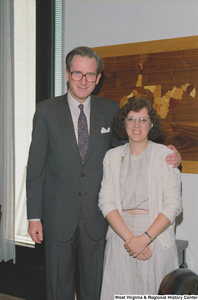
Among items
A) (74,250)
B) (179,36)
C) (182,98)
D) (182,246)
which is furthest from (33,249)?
(179,36)

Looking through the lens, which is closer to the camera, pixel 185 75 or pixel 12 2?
pixel 185 75

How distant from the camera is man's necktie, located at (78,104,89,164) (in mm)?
1981

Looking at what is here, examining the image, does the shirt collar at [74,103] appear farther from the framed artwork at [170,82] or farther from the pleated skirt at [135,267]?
the pleated skirt at [135,267]

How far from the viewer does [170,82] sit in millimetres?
2475

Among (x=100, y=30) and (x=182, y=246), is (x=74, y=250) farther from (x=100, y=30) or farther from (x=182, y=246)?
(x=100, y=30)

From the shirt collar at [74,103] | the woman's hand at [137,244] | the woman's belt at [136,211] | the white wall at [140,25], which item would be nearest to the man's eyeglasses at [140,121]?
the shirt collar at [74,103]

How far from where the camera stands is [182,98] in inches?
96.0

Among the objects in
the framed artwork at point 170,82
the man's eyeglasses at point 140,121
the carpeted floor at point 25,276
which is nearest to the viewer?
the man's eyeglasses at point 140,121

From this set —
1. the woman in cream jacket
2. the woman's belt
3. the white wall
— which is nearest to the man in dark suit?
A: the woman in cream jacket

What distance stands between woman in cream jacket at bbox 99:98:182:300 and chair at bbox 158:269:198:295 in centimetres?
40

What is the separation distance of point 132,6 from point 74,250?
1.98m

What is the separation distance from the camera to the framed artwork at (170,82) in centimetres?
241

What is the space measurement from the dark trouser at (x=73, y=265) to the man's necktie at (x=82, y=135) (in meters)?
0.44

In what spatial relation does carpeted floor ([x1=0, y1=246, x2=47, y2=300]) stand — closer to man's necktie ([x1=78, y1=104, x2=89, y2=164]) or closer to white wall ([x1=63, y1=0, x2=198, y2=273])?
white wall ([x1=63, y1=0, x2=198, y2=273])
